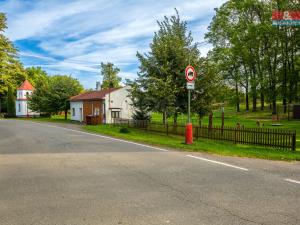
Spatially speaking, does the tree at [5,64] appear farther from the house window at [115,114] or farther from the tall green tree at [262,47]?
the tall green tree at [262,47]

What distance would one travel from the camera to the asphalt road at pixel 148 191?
4.76 m

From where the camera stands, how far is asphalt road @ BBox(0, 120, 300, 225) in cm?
476

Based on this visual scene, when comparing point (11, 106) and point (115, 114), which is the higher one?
point (11, 106)

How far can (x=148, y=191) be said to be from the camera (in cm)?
625

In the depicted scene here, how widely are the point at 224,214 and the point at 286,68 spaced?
45179mm

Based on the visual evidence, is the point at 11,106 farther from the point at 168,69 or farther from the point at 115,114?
the point at 168,69

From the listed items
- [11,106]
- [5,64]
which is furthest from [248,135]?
[11,106]

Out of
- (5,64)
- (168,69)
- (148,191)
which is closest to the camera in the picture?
(148,191)

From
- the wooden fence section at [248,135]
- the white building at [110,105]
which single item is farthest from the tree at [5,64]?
the wooden fence section at [248,135]

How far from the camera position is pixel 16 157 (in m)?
11.0

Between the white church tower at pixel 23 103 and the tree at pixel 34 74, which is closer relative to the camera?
the white church tower at pixel 23 103

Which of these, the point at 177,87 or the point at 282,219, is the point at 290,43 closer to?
the point at 177,87

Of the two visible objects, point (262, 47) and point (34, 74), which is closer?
point (262, 47)

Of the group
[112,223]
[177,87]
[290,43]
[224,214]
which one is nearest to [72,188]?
[112,223]
